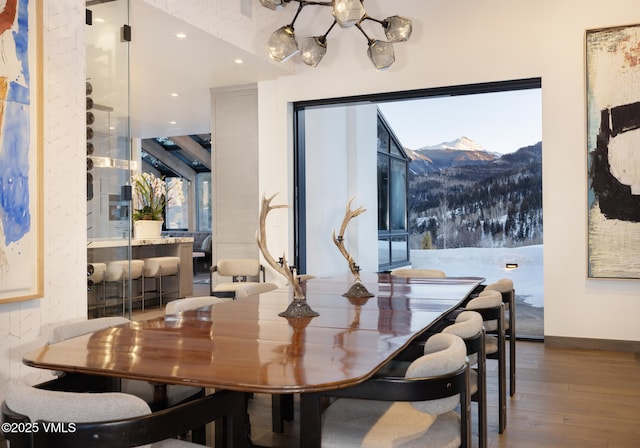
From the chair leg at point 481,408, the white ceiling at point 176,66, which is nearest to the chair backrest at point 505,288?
the chair leg at point 481,408

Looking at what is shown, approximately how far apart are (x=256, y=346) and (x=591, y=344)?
4.11m

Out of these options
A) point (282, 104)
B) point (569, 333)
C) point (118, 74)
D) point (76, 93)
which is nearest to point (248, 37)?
point (282, 104)

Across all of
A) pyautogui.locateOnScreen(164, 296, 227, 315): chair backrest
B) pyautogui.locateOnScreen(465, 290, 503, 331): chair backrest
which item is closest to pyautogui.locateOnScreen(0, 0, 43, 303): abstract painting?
pyautogui.locateOnScreen(164, 296, 227, 315): chair backrest

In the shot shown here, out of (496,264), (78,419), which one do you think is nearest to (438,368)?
(78,419)

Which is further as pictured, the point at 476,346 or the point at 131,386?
the point at 131,386

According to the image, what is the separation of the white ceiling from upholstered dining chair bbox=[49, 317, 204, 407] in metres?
2.04

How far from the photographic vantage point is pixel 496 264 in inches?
255

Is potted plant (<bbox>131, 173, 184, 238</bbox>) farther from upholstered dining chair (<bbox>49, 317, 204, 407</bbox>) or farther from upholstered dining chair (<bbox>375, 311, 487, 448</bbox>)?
upholstered dining chair (<bbox>375, 311, 487, 448</bbox>)

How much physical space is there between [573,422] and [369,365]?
6.81ft

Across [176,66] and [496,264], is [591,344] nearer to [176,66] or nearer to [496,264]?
[496,264]

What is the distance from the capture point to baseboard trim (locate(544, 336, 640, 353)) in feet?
16.5

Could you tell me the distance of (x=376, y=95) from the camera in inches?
241

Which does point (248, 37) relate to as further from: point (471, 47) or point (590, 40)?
point (590, 40)

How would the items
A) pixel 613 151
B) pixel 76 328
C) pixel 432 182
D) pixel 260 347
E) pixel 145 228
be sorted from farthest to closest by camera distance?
pixel 145 228 < pixel 432 182 < pixel 613 151 < pixel 76 328 < pixel 260 347
